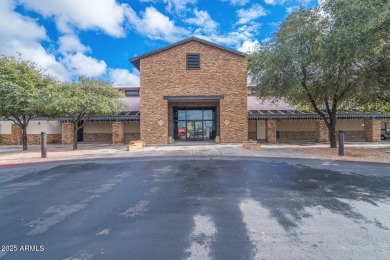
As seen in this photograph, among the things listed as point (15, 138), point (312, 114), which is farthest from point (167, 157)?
point (15, 138)

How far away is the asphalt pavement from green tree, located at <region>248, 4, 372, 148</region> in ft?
23.3

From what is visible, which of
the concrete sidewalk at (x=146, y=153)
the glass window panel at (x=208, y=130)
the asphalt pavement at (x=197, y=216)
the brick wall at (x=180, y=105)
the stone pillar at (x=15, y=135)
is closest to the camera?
the asphalt pavement at (x=197, y=216)

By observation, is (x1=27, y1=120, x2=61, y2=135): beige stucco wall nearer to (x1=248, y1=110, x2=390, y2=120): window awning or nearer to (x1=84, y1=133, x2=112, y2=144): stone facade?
(x1=84, y1=133, x2=112, y2=144): stone facade

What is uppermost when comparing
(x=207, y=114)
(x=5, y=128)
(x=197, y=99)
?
(x=197, y=99)

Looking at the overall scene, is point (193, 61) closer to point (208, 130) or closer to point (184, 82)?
point (184, 82)

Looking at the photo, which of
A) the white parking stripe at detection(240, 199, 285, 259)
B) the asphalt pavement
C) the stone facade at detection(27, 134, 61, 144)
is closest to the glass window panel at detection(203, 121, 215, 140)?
the stone facade at detection(27, 134, 61, 144)

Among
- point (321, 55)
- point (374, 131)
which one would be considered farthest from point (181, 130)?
point (374, 131)

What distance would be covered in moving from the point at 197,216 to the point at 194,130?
69.8ft

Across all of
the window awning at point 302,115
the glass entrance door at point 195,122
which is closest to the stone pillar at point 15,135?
the glass entrance door at point 195,122

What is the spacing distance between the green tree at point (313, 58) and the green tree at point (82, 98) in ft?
37.2

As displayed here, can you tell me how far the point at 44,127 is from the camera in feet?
85.8

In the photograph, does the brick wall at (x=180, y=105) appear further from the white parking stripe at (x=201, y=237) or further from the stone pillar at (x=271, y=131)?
the white parking stripe at (x=201, y=237)

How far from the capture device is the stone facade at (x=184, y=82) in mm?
21812

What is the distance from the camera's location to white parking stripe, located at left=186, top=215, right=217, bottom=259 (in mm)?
3428
